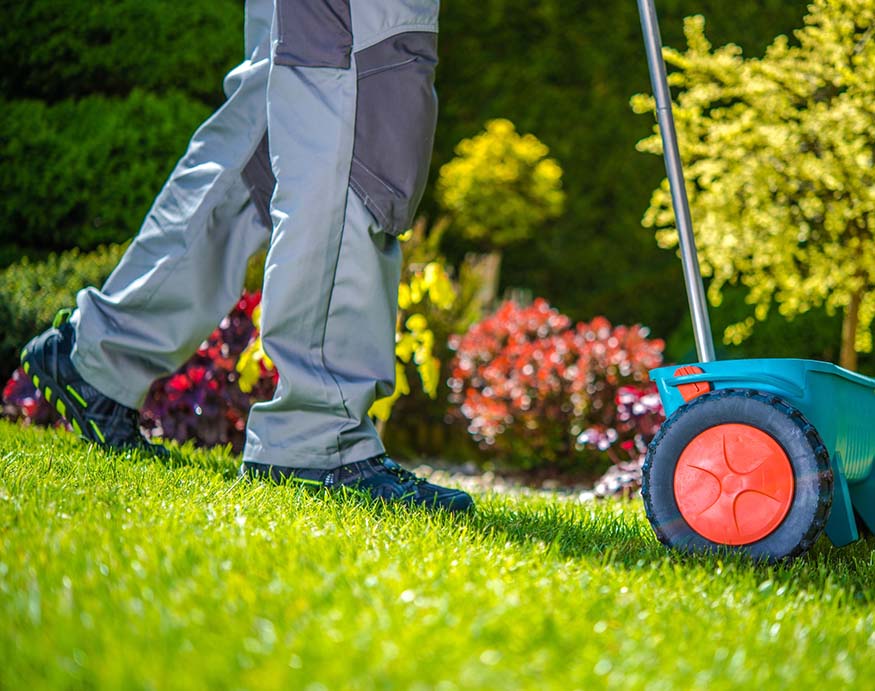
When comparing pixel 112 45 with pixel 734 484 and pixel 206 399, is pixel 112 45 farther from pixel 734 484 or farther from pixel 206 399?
pixel 734 484

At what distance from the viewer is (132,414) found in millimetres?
2354

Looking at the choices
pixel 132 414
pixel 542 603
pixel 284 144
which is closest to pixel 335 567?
pixel 542 603

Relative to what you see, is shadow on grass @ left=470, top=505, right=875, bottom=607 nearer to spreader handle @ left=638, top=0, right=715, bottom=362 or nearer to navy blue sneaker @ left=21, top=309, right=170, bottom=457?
spreader handle @ left=638, top=0, right=715, bottom=362

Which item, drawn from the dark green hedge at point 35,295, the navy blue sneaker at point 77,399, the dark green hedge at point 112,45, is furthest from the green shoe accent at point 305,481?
the dark green hedge at point 112,45

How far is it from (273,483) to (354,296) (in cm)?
41

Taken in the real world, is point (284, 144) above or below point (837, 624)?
above

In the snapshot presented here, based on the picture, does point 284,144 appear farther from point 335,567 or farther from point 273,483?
point 335,567

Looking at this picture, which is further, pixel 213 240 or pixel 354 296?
pixel 213 240

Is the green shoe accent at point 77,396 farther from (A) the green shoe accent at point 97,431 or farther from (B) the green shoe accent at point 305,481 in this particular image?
(B) the green shoe accent at point 305,481

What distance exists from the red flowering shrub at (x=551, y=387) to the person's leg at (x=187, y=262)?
1849 millimetres

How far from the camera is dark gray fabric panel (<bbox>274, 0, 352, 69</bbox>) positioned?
1.96 m

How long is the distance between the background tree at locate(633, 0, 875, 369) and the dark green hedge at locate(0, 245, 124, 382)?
7.15 ft

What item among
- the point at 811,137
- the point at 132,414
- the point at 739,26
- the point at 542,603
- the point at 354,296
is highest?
the point at 739,26

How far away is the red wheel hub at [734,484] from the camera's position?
5.47 feet
